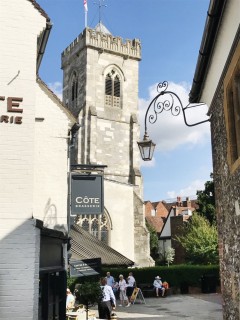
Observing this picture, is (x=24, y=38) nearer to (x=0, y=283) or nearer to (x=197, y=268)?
(x=0, y=283)

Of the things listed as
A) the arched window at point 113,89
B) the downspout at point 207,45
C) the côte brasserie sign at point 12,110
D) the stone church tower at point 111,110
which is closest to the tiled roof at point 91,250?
the côte brasserie sign at point 12,110

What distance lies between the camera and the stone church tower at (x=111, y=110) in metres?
31.4

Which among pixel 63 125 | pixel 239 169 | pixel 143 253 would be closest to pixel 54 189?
pixel 63 125

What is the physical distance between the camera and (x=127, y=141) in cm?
3766

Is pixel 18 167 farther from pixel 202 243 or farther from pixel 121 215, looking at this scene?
pixel 202 243

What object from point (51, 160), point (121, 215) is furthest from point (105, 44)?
point (51, 160)

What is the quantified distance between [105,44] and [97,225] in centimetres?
1768

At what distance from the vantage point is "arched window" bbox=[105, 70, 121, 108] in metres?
38.6

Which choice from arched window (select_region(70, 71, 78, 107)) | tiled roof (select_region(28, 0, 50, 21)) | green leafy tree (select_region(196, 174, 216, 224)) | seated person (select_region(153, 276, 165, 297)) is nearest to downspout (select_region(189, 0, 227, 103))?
tiled roof (select_region(28, 0, 50, 21))

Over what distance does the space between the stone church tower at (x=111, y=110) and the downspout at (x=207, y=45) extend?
A: 71.4 ft

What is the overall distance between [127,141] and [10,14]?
2892 centimetres

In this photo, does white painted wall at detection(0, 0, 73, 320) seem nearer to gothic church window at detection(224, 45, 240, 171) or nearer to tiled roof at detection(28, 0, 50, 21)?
tiled roof at detection(28, 0, 50, 21)

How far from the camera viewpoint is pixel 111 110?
125ft

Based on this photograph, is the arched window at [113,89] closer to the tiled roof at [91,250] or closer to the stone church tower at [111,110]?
the stone church tower at [111,110]
